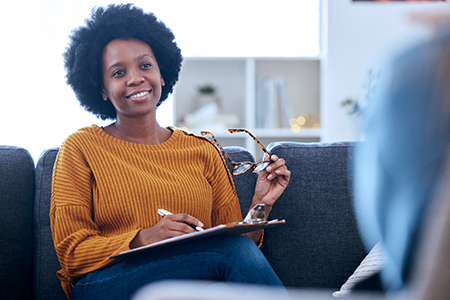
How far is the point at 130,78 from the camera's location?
4.59 ft

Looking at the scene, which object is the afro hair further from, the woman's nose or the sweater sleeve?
the sweater sleeve

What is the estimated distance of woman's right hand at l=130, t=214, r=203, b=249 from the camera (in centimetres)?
109

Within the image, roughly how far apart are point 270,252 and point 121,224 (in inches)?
20.0

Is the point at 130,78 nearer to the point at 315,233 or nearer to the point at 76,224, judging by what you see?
the point at 76,224

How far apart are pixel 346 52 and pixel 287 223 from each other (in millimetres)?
1917

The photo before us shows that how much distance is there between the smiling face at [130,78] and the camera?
4.61ft

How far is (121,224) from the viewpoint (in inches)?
49.8

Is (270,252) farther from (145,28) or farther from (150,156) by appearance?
(145,28)

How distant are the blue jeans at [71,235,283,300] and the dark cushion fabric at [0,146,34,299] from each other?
16.5 inches

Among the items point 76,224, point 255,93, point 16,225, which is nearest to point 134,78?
point 76,224

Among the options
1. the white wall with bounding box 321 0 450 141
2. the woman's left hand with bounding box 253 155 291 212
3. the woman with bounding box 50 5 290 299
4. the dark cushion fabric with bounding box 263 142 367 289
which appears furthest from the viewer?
the white wall with bounding box 321 0 450 141

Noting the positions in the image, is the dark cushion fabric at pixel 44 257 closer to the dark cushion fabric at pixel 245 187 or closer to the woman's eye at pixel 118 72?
the woman's eye at pixel 118 72

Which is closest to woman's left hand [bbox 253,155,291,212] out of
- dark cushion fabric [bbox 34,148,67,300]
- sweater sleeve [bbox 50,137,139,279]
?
sweater sleeve [bbox 50,137,139,279]

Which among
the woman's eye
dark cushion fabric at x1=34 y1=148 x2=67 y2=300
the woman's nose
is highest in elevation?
the woman's eye
